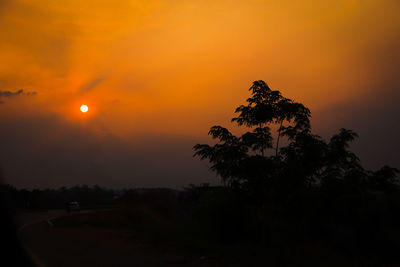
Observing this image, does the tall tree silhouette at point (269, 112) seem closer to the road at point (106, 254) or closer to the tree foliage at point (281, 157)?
the tree foliage at point (281, 157)

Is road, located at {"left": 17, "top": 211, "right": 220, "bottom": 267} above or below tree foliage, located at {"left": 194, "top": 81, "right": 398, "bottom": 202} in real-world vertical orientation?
below

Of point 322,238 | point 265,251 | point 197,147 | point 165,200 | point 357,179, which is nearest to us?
point 265,251

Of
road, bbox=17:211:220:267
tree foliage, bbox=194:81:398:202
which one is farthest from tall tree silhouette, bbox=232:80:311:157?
road, bbox=17:211:220:267

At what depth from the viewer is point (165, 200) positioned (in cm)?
4538

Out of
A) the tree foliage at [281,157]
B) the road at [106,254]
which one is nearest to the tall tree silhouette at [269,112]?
the tree foliage at [281,157]

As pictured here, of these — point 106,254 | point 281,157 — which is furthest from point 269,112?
point 106,254

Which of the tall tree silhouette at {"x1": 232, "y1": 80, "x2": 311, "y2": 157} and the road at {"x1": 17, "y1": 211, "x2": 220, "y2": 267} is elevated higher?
the tall tree silhouette at {"x1": 232, "y1": 80, "x2": 311, "y2": 157}

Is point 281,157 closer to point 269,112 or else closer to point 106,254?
point 269,112

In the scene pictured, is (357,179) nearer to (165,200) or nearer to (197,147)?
(197,147)

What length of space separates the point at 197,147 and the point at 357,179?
752 cm

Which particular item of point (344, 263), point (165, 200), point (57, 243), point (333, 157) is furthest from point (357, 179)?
point (165, 200)

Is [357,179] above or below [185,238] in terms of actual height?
above

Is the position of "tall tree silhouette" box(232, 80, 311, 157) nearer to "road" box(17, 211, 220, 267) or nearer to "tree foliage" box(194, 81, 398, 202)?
"tree foliage" box(194, 81, 398, 202)

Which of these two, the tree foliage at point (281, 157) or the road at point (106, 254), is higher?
the tree foliage at point (281, 157)
